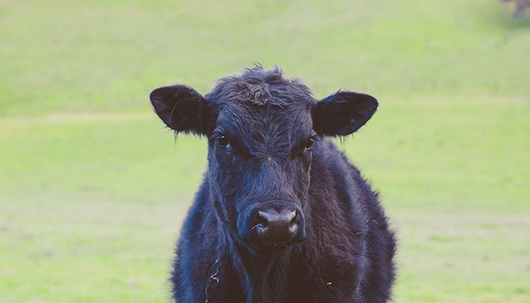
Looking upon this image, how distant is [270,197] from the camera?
4.63 meters

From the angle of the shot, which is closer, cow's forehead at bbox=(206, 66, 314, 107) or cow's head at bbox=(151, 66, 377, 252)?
cow's head at bbox=(151, 66, 377, 252)

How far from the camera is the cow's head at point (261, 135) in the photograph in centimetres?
457

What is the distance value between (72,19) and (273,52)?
79.0 ft

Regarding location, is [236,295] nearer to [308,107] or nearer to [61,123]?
[308,107]

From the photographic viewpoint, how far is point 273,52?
67.8 metres

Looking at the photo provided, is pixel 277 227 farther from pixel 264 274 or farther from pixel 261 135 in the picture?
pixel 264 274

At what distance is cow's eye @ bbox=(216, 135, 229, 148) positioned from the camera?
5.14 meters

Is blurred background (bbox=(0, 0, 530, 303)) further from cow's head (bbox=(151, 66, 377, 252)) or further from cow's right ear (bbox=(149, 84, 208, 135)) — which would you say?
cow's right ear (bbox=(149, 84, 208, 135))

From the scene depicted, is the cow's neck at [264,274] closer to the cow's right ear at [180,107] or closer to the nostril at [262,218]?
the nostril at [262,218]

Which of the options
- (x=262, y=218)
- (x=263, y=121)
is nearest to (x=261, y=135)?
(x=263, y=121)

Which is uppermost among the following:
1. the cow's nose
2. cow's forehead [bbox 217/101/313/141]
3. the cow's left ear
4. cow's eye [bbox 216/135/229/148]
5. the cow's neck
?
the cow's left ear

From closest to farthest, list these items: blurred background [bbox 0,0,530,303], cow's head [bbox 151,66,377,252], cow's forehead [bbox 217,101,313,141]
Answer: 1. cow's head [bbox 151,66,377,252]
2. cow's forehead [bbox 217,101,313,141]
3. blurred background [bbox 0,0,530,303]

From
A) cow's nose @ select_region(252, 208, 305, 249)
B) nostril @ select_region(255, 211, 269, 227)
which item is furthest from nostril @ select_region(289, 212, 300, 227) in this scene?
nostril @ select_region(255, 211, 269, 227)

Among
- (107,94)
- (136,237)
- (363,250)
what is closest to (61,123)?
(107,94)
